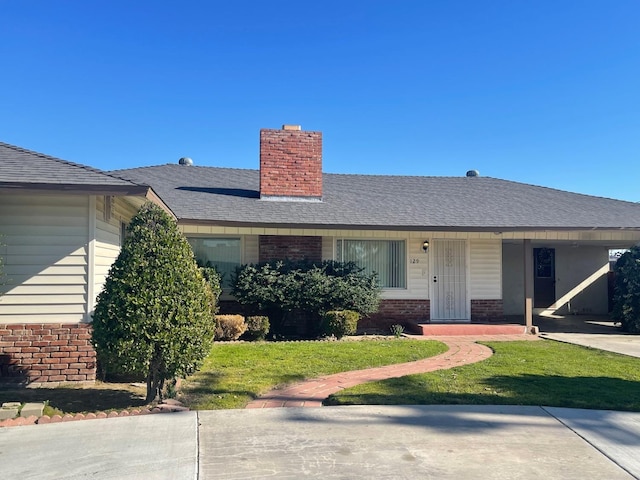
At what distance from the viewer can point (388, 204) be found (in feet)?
43.0

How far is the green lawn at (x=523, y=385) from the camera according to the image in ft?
18.5

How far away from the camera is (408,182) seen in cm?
1602

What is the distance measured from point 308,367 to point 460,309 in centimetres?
633

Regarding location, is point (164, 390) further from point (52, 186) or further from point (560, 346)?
point (560, 346)

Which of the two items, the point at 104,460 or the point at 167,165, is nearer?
the point at 104,460

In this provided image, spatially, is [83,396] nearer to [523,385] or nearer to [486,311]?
[523,385]

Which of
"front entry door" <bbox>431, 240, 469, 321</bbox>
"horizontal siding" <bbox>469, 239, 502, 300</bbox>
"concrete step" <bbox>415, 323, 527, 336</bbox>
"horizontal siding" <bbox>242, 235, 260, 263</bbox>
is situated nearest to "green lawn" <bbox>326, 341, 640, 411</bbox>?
"concrete step" <bbox>415, 323, 527, 336</bbox>

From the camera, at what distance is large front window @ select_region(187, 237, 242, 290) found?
11.7 meters

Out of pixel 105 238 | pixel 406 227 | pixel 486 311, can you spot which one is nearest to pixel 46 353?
pixel 105 238

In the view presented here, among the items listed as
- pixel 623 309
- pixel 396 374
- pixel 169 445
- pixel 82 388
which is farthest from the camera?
pixel 623 309

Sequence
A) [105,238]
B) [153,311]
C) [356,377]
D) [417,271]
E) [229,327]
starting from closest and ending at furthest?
[153,311]
[356,377]
[105,238]
[229,327]
[417,271]

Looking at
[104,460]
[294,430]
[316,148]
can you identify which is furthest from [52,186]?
[316,148]

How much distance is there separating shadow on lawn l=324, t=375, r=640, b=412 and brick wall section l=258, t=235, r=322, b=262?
556cm

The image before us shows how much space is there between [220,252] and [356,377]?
19.7 ft
